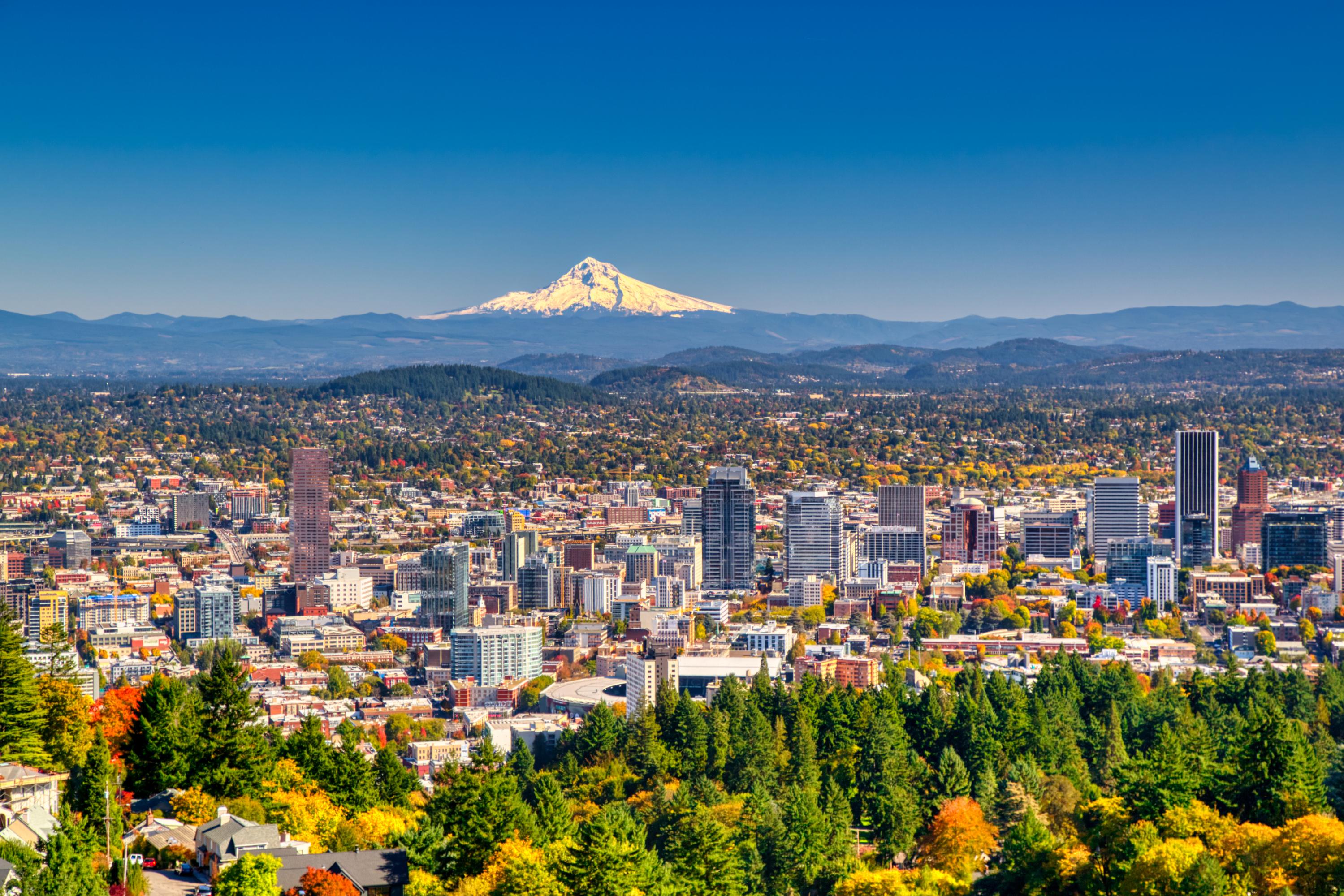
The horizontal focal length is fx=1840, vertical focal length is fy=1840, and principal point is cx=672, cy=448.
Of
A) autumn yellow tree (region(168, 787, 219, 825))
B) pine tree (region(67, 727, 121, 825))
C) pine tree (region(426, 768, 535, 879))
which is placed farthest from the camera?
autumn yellow tree (region(168, 787, 219, 825))

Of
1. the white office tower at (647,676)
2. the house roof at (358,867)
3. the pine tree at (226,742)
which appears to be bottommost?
the white office tower at (647,676)

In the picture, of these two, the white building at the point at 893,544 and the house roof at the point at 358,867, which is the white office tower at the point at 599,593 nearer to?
the white building at the point at 893,544

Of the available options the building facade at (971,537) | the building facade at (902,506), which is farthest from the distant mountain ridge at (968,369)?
the building facade at (971,537)

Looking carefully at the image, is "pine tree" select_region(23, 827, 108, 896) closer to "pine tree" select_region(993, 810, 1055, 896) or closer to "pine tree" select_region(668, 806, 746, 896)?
"pine tree" select_region(668, 806, 746, 896)

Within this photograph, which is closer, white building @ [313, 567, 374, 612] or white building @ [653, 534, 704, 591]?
white building @ [313, 567, 374, 612]

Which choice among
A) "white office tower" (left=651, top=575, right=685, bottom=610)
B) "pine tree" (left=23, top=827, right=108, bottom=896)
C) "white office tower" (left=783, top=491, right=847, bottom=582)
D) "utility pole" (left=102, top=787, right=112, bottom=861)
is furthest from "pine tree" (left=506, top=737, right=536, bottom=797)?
"white office tower" (left=783, top=491, right=847, bottom=582)

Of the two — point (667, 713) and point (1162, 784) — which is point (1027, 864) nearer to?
point (1162, 784)
